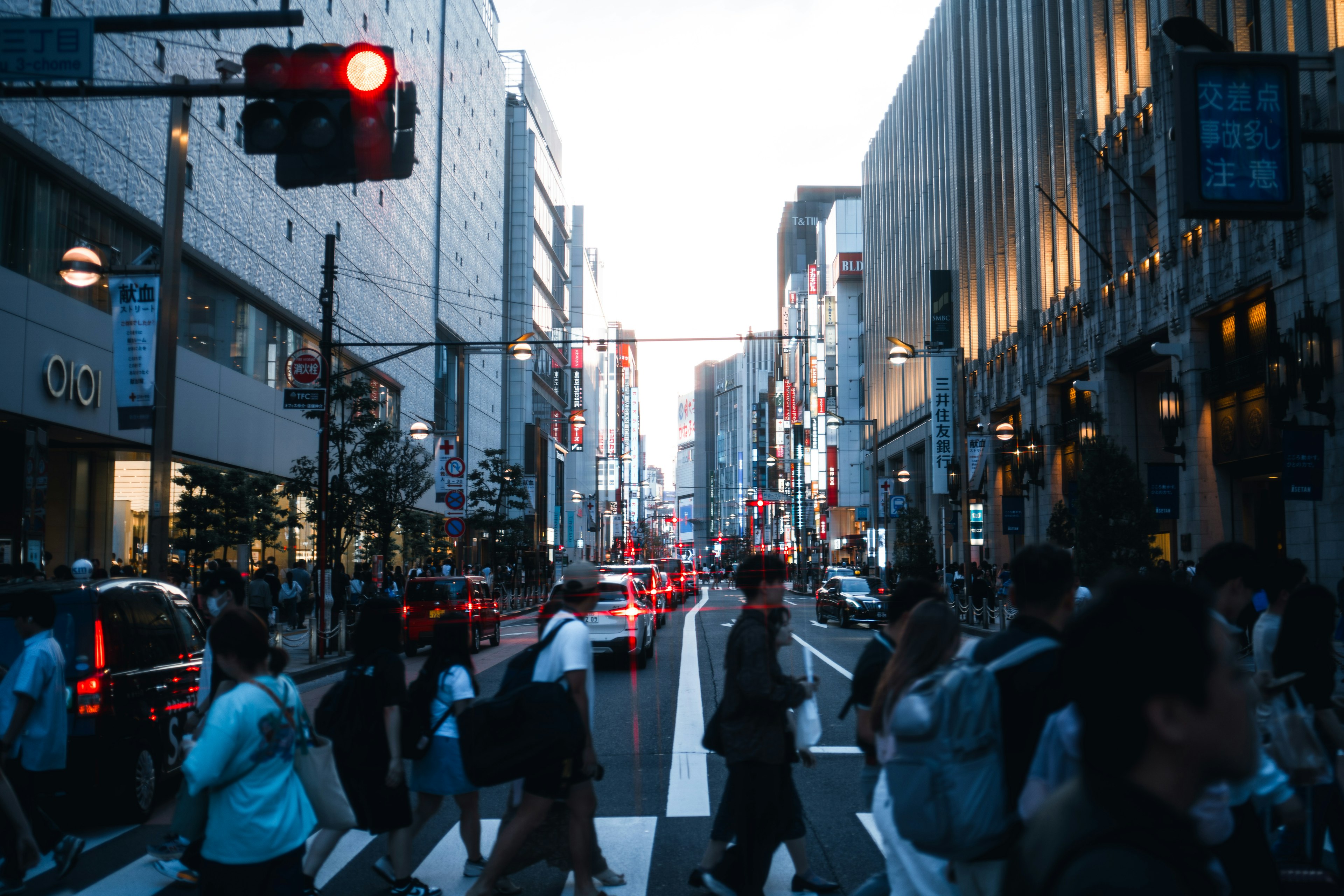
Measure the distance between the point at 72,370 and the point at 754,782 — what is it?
21832 millimetres

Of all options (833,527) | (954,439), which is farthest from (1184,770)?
(833,527)

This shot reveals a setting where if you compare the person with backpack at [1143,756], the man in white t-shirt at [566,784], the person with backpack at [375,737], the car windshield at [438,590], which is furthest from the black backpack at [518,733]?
the car windshield at [438,590]

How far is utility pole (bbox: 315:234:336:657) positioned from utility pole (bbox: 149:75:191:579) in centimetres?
750

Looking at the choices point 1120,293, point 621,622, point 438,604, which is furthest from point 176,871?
point 1120,293

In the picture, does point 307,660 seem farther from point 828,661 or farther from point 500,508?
point 500,508

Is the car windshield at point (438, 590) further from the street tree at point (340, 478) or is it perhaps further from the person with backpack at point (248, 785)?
the person with backpack at point (248, 785)

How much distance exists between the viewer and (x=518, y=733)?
573 centimetres

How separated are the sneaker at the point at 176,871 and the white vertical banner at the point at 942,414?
149ft

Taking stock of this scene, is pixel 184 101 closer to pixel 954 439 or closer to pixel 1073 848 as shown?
pixel 1073 848

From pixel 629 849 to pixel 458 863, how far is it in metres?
1.19

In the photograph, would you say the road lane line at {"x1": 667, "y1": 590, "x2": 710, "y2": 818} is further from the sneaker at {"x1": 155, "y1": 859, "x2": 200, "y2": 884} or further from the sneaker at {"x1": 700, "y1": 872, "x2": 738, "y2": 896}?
the sneaker at {"x1": 155, "y1": 859, "x2": 200, "y2": 884}

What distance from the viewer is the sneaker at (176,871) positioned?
6836 mm

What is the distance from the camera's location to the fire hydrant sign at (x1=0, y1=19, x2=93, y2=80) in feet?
24.8

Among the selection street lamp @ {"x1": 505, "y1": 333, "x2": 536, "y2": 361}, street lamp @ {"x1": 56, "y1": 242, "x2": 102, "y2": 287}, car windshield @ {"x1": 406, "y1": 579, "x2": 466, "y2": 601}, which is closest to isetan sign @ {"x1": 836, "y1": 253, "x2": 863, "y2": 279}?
car windshield @ {"x1": 406, "y1": 579, "x2": 466, "y2": 601}
